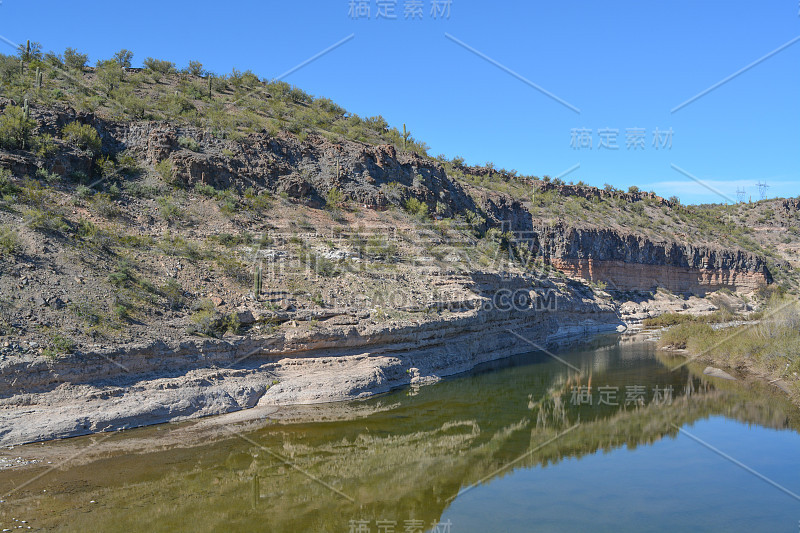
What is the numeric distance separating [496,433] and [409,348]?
22.6ft

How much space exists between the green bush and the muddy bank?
1482 centimetres

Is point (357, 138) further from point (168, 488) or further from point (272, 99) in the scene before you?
point (168, 488)

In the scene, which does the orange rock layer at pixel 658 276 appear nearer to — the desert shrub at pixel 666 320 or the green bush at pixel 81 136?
the desert shrub at pixel 666 320

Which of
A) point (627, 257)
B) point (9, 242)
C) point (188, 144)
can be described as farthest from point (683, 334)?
point (9, 242)

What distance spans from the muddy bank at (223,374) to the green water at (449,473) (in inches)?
29.1

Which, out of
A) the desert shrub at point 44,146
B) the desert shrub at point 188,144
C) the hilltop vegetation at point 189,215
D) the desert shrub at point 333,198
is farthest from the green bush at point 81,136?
the desert shrub at point 333,198

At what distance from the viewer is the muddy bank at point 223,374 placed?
45.3 feet

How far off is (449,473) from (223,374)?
8.33m

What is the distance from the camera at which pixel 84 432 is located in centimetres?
1387

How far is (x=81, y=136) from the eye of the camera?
26.1m

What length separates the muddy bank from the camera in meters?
13.8
